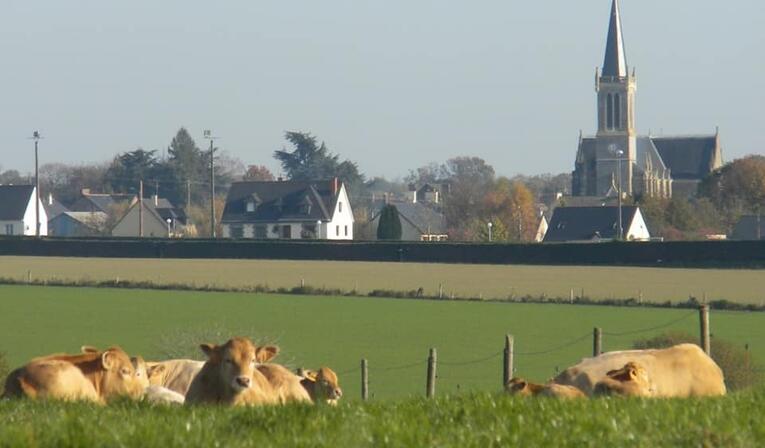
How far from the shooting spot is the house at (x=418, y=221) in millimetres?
141375

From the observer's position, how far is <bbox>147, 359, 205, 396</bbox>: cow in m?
18.4

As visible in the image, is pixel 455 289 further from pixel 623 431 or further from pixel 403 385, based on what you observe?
pixel 623 431

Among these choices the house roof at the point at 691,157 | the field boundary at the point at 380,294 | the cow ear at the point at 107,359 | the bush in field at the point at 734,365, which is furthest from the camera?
the house roof at the point at 691,157

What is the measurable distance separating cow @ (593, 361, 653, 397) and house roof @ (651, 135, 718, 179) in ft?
593

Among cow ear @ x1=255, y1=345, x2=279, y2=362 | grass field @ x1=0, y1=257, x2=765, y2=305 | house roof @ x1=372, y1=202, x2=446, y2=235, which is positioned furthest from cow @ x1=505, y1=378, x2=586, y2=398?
house roof @ x1=372, y1=202, x2=446, y2=235

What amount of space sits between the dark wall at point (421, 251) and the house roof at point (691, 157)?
119099 millimetres

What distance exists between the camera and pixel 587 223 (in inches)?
4931

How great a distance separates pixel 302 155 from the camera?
181750 millimetres

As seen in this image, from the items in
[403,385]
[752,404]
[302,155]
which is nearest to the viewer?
[752,404]

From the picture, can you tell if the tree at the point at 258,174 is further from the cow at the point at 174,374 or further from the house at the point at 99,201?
the cow at the point at 174,374

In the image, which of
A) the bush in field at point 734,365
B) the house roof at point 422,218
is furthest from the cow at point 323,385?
the house roof at point 422,218

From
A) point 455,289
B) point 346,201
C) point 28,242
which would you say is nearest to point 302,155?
point 346,201

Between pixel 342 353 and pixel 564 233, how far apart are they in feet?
283

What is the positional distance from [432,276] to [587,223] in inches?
2258
